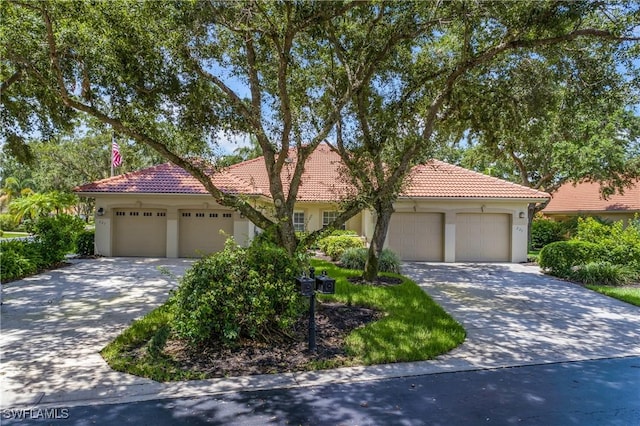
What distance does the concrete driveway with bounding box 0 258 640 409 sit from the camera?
174 inches

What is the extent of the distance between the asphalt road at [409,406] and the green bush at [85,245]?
14.4m

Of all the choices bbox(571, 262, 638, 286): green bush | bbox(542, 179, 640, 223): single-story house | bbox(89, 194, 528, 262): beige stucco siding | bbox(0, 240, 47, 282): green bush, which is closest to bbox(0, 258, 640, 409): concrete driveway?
bbox(0, 240, 47, 282): green bush

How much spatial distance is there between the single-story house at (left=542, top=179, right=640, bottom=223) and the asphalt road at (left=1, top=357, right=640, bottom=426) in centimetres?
2175

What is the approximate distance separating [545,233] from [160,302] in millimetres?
21683

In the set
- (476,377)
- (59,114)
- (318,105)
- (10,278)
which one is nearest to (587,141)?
(318,105)

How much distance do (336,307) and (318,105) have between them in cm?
424

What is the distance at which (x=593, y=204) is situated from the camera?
26.0 metres

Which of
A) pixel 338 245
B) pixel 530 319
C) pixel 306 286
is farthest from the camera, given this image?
pixel 338 245

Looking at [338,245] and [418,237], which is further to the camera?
Result: [418,237]

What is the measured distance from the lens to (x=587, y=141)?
1917 centimetres

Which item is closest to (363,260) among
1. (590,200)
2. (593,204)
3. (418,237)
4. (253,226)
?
(418,237)

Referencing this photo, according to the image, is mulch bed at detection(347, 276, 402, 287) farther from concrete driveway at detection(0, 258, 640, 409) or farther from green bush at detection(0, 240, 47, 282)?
green bush at detection(0, 240, 47, 282)

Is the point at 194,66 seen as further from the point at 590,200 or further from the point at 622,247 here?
the point at 590,200

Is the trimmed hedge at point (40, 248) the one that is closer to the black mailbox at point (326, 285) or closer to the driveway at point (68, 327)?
the driveway at point (68, 327)
